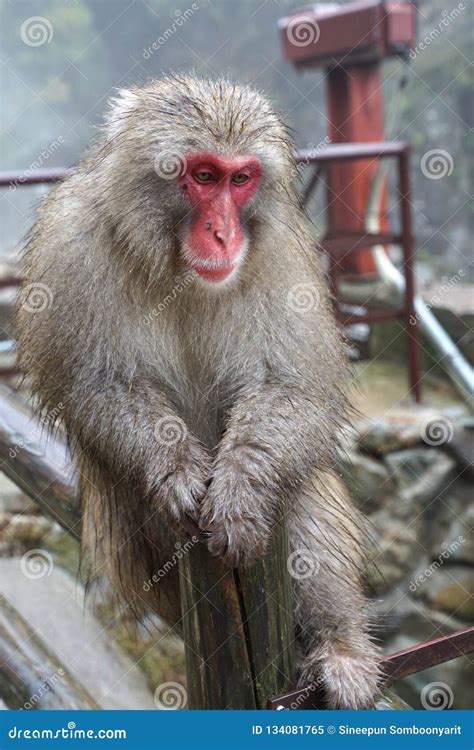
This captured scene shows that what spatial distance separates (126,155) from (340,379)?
963mm

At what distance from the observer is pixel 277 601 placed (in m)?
2.21

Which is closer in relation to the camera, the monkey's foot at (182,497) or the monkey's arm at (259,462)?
the monkey's arm at (259,462)

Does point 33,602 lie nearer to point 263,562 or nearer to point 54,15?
point 263,562

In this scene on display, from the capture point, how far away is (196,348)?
2797 mm

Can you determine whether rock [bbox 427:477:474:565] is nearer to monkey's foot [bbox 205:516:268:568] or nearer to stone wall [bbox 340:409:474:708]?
stone wall [bbox 340:409:474:708]

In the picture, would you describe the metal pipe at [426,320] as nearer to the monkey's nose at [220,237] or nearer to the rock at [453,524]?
the rock at [453,524]

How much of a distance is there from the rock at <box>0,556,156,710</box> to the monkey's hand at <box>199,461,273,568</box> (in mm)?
2001

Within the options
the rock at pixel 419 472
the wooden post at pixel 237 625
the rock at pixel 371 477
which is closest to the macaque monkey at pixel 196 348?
the wooden post at pixel 237 625

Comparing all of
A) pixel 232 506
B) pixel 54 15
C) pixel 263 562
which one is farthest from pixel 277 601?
pixel 54 15

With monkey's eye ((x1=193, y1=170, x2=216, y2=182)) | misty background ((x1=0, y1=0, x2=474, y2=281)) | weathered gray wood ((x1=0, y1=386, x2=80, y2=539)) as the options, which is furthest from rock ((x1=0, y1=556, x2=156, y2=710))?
misty background ((x1=0, y1=0, x2=474, y2=281))

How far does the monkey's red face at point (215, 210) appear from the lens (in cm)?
246

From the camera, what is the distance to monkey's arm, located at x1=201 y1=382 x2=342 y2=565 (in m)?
2.27

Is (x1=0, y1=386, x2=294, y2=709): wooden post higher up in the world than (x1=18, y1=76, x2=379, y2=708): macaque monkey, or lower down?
lower down

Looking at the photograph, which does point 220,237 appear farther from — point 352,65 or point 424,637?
point 352,65
